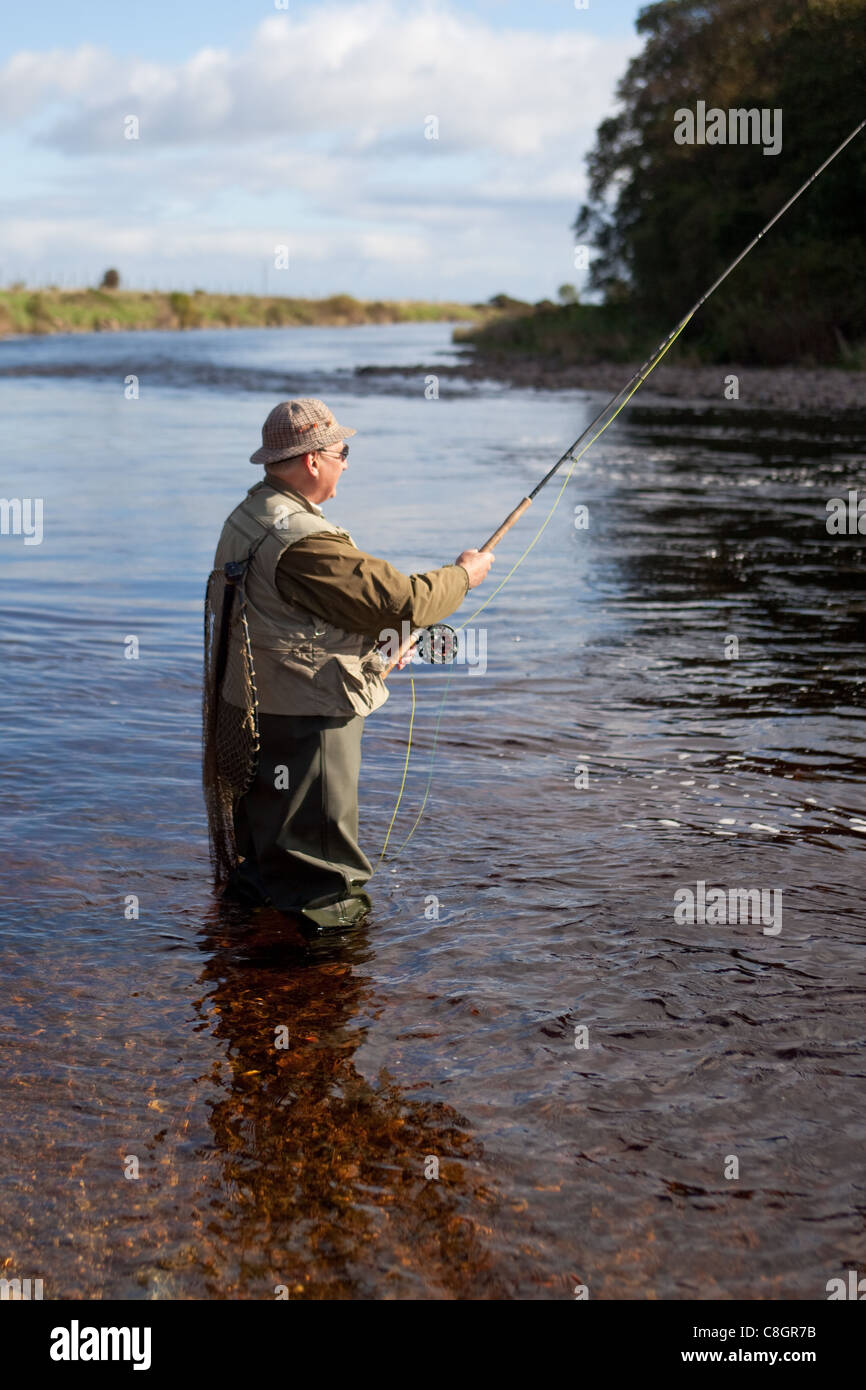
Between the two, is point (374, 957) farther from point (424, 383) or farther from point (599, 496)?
point (424, 383)

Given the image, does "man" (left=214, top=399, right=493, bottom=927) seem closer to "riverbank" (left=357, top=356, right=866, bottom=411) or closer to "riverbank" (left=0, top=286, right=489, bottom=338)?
"riverbank" (left=357, top=356, right=866, bottom=411)

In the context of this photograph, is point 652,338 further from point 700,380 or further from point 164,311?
point 164,311

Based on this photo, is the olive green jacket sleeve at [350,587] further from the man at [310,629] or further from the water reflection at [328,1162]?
the water reflection at [328,1162]

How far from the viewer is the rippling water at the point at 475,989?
3443mm

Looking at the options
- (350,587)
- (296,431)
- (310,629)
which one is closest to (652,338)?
(296,431)

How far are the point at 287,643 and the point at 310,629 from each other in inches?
3.5

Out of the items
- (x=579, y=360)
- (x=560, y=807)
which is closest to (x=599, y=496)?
(x=560, y=807)

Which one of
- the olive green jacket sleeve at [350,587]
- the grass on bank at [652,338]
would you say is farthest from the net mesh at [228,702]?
the grass on bank at [652,338]

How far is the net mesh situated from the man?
4 cm

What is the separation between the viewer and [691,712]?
830cm

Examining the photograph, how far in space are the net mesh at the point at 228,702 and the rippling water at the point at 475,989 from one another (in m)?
0.55
